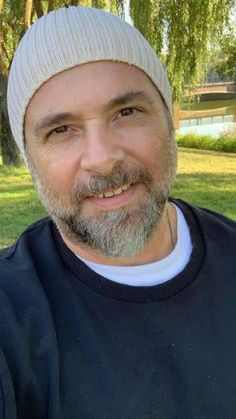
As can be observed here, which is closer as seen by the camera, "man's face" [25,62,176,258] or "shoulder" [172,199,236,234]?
"man's face" [25,62,176,258]

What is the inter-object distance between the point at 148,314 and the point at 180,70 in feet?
32.5

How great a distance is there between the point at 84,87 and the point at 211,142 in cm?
1618

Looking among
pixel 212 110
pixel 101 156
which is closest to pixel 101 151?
pixel 101 156

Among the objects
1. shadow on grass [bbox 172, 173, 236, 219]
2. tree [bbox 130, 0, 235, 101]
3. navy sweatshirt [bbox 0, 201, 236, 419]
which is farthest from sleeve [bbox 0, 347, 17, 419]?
tree [bbox 130, 0, 235, 101]

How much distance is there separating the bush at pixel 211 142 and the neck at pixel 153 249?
1447 centimetres

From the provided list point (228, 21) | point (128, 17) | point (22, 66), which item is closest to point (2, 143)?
point (128, 17)

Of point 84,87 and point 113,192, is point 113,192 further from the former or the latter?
point 84,87

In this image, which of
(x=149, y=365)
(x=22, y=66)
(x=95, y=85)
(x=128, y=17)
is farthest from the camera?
Answer: (x=128, y=17)

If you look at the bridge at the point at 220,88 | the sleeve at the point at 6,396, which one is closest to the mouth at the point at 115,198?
the sleeve at the point at 6,396

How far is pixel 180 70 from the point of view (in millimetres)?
10750

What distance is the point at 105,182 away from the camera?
54.7 inches

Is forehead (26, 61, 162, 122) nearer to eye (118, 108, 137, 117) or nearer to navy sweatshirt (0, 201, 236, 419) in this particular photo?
eye (118, 108, 137, 117)

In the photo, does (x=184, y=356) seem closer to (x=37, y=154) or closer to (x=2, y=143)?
(x=37, y=154)

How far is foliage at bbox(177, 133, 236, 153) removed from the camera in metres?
16.2
